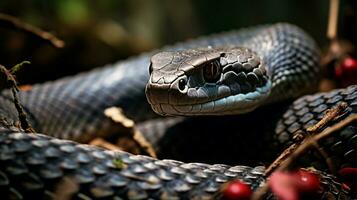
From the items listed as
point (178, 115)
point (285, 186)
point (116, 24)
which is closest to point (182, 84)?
point (178, 115)

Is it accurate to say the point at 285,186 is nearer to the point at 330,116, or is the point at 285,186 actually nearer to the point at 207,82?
the point at 330,116

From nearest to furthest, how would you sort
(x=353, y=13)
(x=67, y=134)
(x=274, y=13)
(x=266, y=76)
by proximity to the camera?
1. (x=266, y=76)
2. (x=67, y=134)
3. (x=353, y=13)
4. (x=274, y=13)

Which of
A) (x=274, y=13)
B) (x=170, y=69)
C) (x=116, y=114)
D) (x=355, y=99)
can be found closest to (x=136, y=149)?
(x=116, y=114)

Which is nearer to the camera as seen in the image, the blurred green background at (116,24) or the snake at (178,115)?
the snake at (178,115)

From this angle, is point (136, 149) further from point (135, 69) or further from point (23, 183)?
point (23, 183)

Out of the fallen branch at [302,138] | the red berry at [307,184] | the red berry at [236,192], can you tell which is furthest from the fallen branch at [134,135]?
the red berry at [307,184]

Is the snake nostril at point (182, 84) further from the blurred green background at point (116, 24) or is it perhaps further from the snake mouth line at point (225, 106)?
the blurred green background at point (116, 24)
